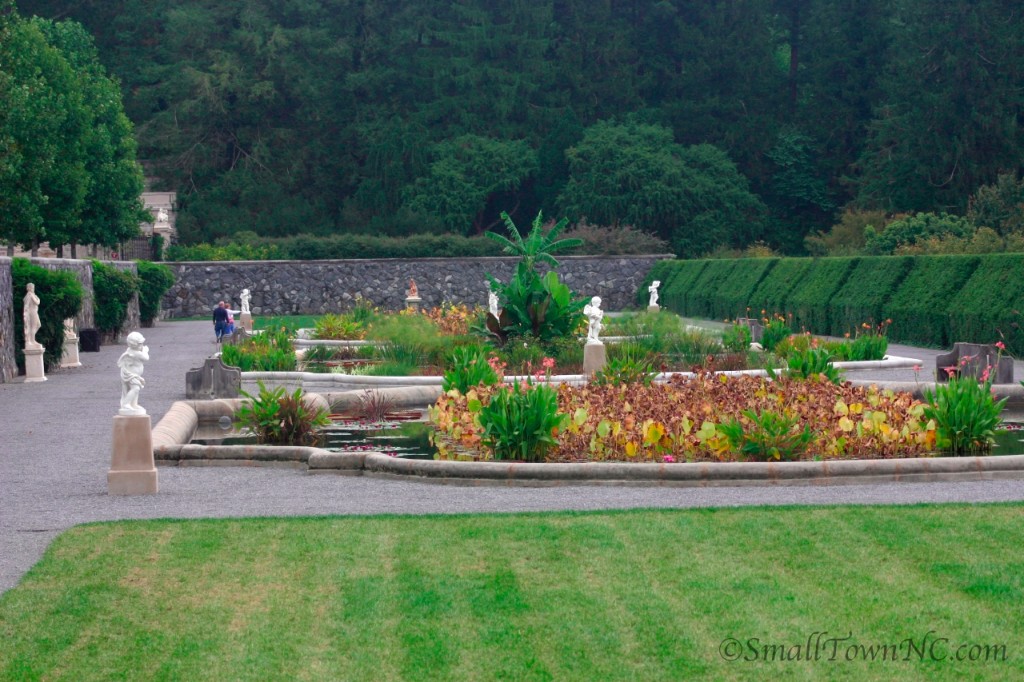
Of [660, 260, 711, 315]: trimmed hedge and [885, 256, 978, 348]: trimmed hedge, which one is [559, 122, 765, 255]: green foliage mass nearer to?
[660, 260, 711, 315]: trimmed hedge

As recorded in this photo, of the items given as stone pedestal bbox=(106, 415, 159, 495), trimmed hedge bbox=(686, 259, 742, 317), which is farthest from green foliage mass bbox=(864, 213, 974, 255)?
stone pedestal bbox=(106, 415, 159, 495)

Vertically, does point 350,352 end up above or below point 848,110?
below

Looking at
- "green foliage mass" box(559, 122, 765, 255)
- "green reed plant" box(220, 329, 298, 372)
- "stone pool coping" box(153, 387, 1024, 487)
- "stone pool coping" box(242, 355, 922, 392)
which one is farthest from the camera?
"green foliage mass" box(559, 122, 765, 255)

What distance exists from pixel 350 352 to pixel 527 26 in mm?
45202

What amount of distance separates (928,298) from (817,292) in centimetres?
549

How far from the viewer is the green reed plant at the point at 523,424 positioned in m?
11.0

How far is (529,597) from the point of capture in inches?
270

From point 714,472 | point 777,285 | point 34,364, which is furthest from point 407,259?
point 714,472

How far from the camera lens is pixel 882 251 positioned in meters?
41.2

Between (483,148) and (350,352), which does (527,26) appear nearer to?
(483,148)

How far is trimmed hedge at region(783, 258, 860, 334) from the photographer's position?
103 feet

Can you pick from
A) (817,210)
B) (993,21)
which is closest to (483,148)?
(817,210)

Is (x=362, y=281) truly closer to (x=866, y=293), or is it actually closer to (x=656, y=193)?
(x=656, y=193)

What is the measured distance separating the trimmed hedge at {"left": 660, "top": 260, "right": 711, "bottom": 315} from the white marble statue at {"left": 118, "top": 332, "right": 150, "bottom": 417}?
111 ft
